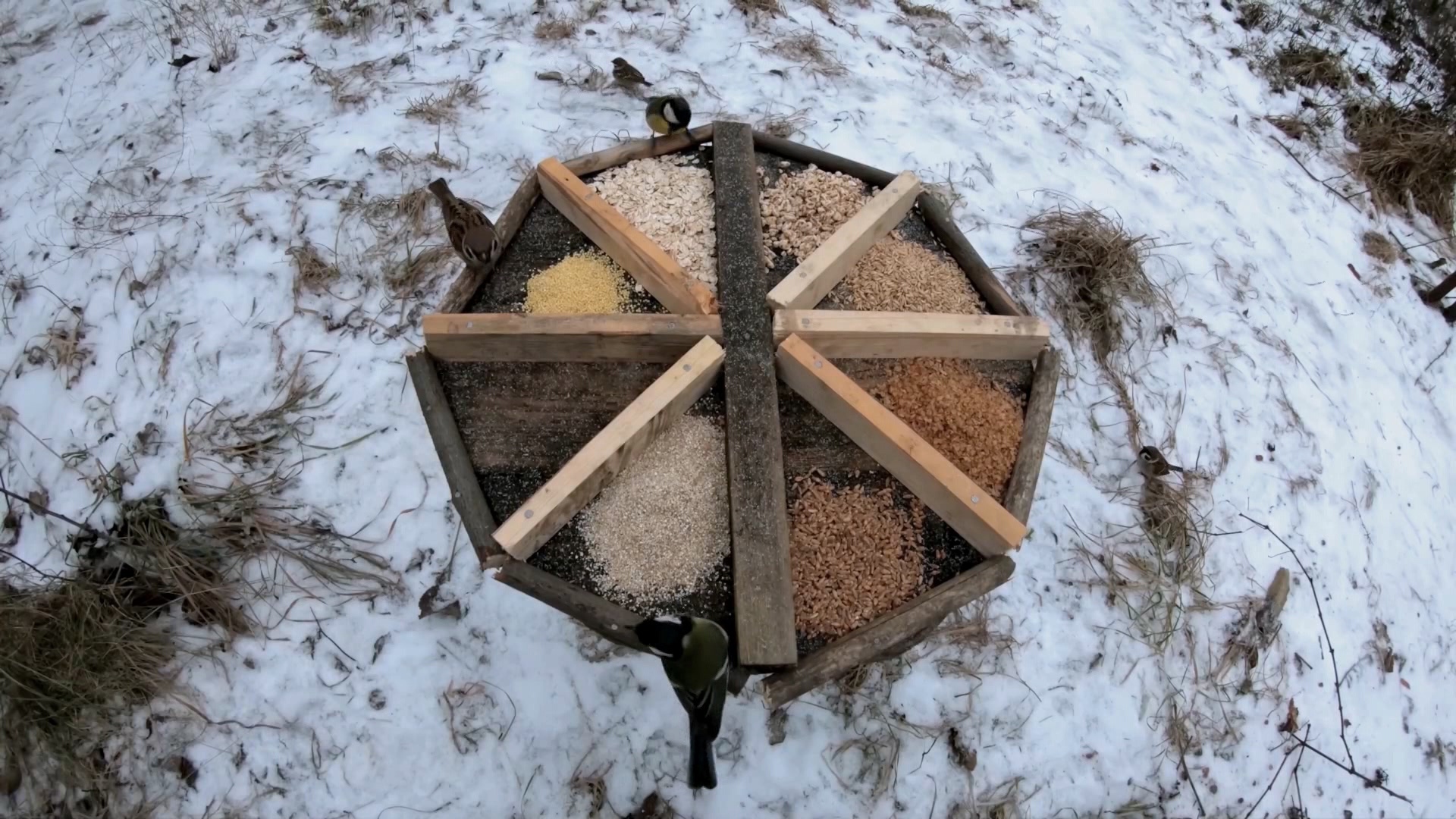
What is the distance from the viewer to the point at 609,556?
2.03m

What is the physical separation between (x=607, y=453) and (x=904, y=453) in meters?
0.76

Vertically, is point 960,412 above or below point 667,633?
above

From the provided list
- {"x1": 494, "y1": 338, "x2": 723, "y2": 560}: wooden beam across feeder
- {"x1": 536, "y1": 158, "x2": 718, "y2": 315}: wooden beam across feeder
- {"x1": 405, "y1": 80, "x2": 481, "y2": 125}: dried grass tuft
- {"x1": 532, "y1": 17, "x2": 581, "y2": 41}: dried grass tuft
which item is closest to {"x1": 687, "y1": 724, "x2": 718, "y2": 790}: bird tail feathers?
{"x1": 494, "y1": 338, "x2": 723, "y2": 560}: wooden beam across feeder

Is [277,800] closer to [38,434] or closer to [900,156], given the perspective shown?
[38,434]

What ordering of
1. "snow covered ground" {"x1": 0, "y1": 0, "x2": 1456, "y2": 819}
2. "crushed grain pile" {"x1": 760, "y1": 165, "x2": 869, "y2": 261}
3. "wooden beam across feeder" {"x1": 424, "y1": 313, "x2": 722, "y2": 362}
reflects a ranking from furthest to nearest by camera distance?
"snow covered ground" {"x1": 0, "y1": 0, "x2": 1456, "y2": 819} < "crushed grain pile" {"x1": 760, "y1": 165, "x2": 869, "y2": 261} < "wooden beam across feeder" {"x1": 424, "y1": 313, "x2": 722, "y2": 362}

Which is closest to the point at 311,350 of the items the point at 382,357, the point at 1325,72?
the point at 382,357

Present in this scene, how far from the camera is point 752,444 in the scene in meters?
2.05

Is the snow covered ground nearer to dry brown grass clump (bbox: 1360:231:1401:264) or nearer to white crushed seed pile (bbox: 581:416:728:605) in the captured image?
dry brown grass clump (bbox: 1360:231:1401:264)

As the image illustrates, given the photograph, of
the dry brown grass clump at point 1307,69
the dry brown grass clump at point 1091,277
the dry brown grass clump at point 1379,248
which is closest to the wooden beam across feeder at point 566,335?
the dry brown grass clump at point 1091,277

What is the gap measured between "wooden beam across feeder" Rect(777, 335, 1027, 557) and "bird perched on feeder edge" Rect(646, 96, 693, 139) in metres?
1.14

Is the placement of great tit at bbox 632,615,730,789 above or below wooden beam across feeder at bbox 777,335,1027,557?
below

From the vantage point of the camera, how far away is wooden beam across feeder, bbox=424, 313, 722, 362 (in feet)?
6.97

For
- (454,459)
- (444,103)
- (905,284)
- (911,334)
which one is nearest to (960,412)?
(911,334)

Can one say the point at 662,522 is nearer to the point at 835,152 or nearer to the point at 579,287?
Answer: the point at 579,287
